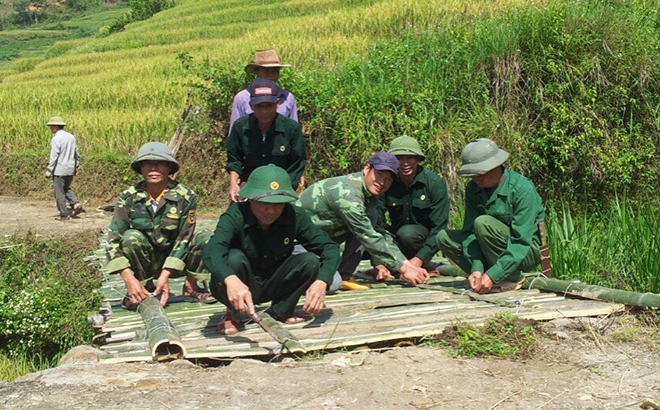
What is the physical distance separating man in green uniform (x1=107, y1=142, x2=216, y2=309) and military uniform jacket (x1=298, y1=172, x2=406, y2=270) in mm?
826

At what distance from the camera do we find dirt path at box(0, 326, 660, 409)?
3156 millimetres

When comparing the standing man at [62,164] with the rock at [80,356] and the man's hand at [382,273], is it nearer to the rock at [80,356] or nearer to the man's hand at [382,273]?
the man's hand at [382,273]

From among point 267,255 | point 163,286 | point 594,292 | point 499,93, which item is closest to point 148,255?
point 163,286

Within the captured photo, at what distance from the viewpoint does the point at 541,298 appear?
4.75m

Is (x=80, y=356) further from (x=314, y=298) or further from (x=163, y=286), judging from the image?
(x=314, y=298)

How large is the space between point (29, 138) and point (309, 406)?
1498 centimetres

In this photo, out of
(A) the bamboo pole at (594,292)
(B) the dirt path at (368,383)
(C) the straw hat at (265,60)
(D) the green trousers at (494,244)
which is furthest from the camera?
(C) the straw hat at (265,60)

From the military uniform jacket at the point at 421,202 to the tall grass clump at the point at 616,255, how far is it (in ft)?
2.85

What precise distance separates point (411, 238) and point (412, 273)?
64 centimetres

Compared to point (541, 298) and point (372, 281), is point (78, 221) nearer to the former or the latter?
point (372, 281)

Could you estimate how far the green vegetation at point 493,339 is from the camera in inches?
147

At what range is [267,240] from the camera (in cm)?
425

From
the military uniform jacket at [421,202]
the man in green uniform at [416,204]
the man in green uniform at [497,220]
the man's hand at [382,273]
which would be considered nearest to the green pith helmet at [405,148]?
the man in green uniform at [416,204]

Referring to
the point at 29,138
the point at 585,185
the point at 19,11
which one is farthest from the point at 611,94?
the point at 19,11
